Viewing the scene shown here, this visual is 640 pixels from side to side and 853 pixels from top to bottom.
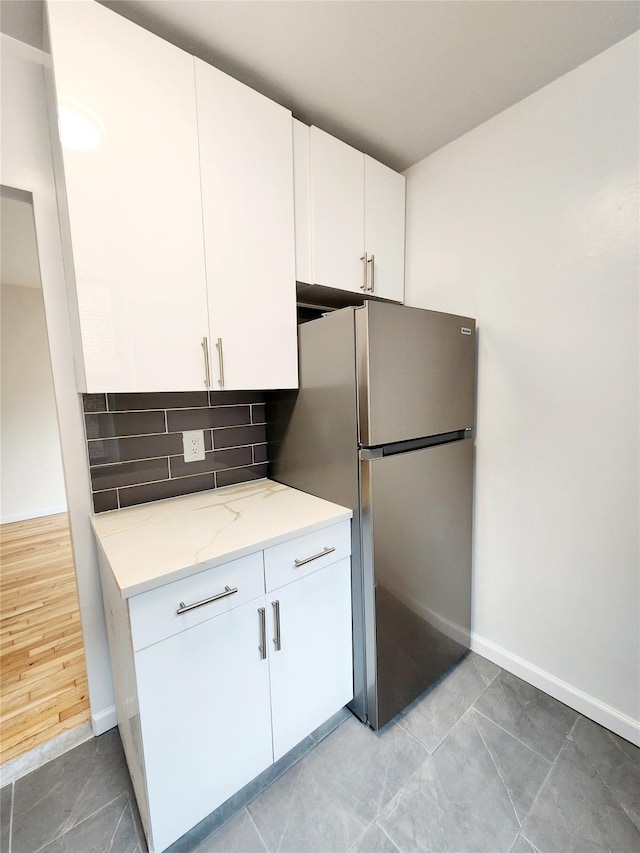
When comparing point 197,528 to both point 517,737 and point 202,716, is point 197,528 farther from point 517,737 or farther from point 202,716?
point 517,737

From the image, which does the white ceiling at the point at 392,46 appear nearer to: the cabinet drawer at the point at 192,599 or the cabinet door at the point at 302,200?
the cabinet door at the point at 302,200

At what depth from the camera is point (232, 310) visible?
1247mm

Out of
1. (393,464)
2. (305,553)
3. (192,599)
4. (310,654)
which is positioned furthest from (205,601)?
(393,464)

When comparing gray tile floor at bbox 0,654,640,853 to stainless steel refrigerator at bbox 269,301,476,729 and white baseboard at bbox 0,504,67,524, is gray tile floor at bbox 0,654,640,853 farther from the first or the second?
white baseboard at bbox 0,504,67,524

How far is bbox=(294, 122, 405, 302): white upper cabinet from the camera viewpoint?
4.68 feet

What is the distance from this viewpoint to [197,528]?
3.82 ft

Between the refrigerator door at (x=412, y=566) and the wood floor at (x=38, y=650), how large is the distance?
1292 mm

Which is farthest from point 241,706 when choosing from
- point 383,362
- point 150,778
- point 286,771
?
point 383,362

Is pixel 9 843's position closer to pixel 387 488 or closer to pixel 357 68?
pixel 387 488

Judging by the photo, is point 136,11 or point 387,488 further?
point 387,488

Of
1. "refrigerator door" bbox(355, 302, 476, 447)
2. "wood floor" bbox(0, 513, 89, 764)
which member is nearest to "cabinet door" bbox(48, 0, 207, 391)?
"refrigerator door" bbox(355, 302, 476, 447)

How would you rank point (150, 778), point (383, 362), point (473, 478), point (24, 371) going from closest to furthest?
point (150, 778), point (383, 362), point (473, 478), point (24, 371)

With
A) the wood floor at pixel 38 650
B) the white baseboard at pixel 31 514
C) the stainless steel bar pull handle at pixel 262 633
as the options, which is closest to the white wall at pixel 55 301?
the wood floor at pixel 38 650

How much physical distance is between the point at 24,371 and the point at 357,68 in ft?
13.7
